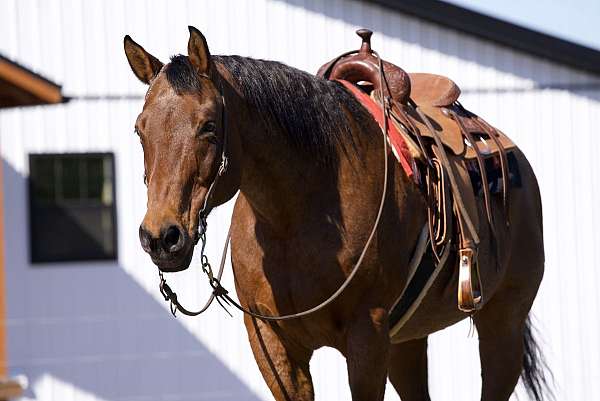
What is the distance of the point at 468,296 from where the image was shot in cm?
486

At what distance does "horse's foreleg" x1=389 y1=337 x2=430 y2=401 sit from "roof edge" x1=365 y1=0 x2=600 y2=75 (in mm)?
4319

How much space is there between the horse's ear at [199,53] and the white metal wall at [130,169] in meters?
5.31

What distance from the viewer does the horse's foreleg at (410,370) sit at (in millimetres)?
5785

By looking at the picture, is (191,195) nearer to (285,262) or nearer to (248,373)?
(285,262)

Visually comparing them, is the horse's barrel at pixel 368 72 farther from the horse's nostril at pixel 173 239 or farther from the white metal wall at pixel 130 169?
the white metal wall at pixel 130 169

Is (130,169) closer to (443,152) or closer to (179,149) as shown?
(443,152)

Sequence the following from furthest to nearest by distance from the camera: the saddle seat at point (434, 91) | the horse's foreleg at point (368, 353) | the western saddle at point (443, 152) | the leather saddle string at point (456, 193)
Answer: the saddle seat at point (434, 91) < the leather saddle string at point (456, 193) < the western saddle at point (443, 152) < the horse's foreleg at point (368, 353)

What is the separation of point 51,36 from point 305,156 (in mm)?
5577

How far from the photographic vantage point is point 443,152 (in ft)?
16.2

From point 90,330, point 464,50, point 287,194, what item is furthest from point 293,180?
point 464,50

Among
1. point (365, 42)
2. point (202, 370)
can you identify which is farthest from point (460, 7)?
point (365, 42)

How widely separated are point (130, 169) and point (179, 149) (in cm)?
575

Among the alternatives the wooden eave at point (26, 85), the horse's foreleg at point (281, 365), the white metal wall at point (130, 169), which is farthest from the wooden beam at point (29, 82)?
the horse's foreleg at point (281, 365)

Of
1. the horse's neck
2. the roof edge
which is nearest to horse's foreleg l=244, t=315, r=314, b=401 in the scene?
the horse's neck
